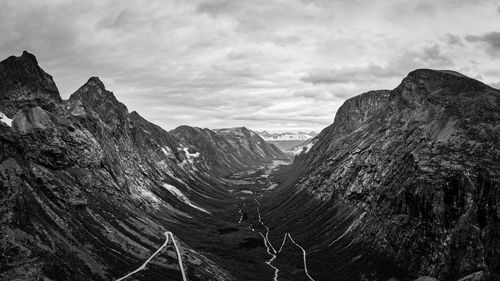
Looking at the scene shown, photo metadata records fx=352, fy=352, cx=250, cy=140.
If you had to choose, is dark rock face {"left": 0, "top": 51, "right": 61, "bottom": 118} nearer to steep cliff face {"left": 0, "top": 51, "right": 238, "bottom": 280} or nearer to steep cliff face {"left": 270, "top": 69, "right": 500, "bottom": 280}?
steep cliff face {"left": 0, "top": 51, "right": 238, "bottom": 280}

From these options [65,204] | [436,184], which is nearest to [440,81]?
[436,184]

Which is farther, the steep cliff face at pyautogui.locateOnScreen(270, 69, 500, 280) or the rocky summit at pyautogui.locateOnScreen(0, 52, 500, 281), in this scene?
the steep cliff face at pyautogui.locateOnScreen(270, 69, 500, 280)

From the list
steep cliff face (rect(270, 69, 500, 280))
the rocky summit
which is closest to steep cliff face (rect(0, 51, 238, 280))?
the rocky summit

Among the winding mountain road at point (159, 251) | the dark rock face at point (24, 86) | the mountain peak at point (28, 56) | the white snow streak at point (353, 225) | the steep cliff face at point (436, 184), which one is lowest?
the winding mountain road at point (159, 251)

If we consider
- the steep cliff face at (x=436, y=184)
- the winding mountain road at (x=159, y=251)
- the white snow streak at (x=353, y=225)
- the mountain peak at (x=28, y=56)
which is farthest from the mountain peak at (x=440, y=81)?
the mountain peak at (x=28, y=56)

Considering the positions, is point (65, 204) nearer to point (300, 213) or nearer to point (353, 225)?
point (353, 225)

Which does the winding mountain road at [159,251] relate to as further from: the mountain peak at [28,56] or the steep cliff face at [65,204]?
the mountain peak at [28,56]
